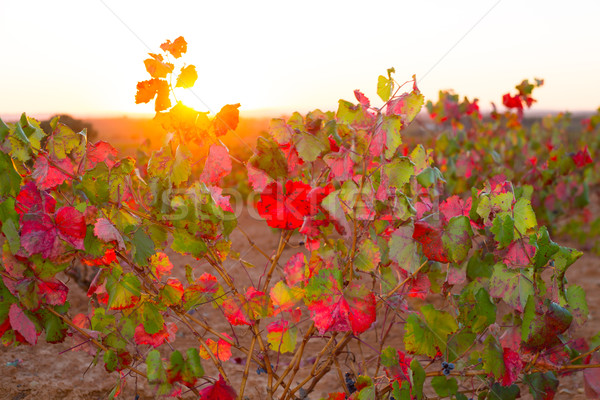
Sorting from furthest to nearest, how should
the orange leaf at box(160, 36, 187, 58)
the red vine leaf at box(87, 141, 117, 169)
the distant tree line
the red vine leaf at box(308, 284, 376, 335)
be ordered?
the distant tree line → the red vine leaf at box(87, 141, 117, 169) → the orange leaf at box(160, 36, 187, 58) → the red vine leaf at box(308, 284, 376, 335)

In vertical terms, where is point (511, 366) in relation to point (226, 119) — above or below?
below

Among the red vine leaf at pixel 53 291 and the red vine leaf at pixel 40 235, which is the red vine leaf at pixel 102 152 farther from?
the red vine leaf at pixel 53 291

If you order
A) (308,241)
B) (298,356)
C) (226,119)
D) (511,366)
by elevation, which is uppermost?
(226,119)

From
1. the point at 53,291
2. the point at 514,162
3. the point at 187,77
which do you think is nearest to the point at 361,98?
the point at 187,77

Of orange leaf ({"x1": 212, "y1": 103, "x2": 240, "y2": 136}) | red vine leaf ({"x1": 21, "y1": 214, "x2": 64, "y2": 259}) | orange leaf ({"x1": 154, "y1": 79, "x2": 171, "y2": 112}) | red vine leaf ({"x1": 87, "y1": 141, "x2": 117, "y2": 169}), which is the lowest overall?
red vine leaf ({"x1": 21, "y1": 214, "x2": 64, "y2": 259})

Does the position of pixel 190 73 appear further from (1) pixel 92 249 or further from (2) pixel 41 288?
(2) pixel 41 288

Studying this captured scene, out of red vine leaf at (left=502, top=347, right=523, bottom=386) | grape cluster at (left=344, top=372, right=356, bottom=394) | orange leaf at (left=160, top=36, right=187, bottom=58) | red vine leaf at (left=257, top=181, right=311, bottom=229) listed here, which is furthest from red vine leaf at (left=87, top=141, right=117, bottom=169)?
red vine leaf at (left=502, top=347, right=523, bottom=386)

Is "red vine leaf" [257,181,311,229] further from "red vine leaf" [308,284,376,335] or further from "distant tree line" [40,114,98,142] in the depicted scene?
"distant tree line" [40,114,98,142]

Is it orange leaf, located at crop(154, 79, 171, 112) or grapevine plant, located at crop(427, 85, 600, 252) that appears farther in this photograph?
grapevine plant, located at crop(427, 85, 600, 252)

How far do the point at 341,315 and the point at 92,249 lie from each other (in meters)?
0.71

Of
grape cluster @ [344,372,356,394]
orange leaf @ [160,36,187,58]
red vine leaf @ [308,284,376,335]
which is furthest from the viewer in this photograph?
grape cluster @ [344,372,356,394]

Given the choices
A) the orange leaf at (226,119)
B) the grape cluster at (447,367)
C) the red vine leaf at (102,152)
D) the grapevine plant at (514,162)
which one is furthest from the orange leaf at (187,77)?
the grapevine plant at (514,162)

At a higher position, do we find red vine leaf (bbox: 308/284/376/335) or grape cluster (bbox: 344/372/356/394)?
red vine leaf (bbox: 308/284/376/335)

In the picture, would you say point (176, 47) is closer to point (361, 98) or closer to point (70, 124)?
point (361, 98)
